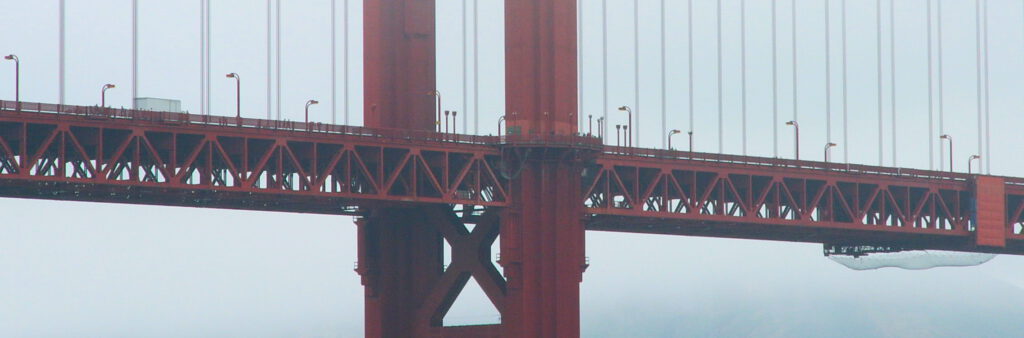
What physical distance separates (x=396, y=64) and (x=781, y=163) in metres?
24.1

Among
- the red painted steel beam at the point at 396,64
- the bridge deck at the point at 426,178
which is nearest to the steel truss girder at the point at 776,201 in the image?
the bridge deck at the point at 426,178

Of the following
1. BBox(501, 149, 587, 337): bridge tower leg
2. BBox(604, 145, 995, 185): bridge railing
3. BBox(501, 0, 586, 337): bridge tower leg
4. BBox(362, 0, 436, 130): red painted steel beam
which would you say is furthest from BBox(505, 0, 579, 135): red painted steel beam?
BBox(362, 0, 436, 130): red painted steel beam

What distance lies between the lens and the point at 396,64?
386 ft

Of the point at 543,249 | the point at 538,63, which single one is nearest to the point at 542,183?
the point at 543,249

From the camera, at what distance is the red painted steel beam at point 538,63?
362 ft

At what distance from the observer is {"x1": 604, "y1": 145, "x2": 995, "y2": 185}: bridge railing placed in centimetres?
11619

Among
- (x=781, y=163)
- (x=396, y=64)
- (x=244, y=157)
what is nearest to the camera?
(x=244, y=157)

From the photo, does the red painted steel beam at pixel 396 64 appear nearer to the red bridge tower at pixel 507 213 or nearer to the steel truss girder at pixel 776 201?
the red bridge tower at pixel 507 213

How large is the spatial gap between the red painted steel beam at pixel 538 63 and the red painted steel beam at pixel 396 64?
8634mm

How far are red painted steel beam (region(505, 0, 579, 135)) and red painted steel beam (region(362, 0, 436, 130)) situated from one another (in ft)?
28.3

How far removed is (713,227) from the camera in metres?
122

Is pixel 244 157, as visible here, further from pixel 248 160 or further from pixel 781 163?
pixel 781 163

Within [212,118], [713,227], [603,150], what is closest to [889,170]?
[713,227]

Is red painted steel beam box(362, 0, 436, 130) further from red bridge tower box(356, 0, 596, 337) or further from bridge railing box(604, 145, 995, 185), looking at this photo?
bridge railing box(604, 145, 995, 185)
